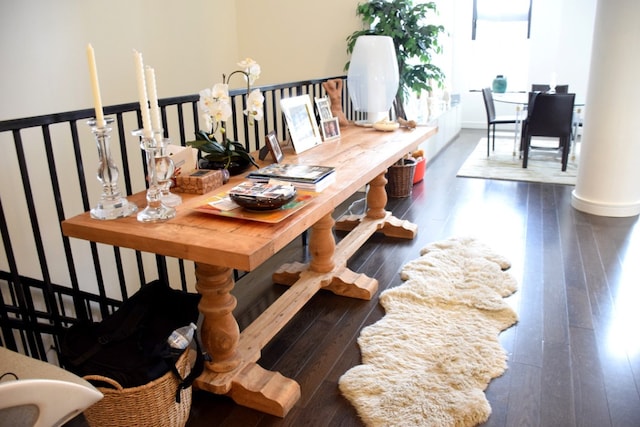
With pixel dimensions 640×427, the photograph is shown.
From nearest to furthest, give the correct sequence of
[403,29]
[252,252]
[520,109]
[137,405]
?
[252,252] → [137,405] → [403,29] → [520,109]

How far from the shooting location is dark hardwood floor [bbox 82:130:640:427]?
1.83 metres

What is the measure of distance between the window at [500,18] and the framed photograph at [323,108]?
5793 millimetres

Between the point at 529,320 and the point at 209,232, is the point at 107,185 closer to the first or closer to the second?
the point at 209,232

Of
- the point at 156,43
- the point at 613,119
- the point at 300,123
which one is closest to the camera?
the point at 300,123

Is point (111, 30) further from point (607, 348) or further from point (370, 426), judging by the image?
point (607, 348)

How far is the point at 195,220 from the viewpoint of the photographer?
1.63 metres

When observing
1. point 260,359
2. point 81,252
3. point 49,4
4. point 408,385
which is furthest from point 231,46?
point 408,385

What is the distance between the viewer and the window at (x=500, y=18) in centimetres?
746

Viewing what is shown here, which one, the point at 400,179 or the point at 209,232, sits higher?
the point at 209,232

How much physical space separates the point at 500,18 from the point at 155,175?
24.0ft

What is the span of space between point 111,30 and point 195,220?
3.23 metres

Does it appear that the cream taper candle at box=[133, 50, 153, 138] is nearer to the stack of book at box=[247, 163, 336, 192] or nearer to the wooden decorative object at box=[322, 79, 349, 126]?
the stack of book at box=[247, 163, 336, 192]

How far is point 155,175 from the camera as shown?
1697 millimetres

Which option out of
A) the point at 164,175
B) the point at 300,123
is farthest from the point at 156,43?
the point at 164,175
